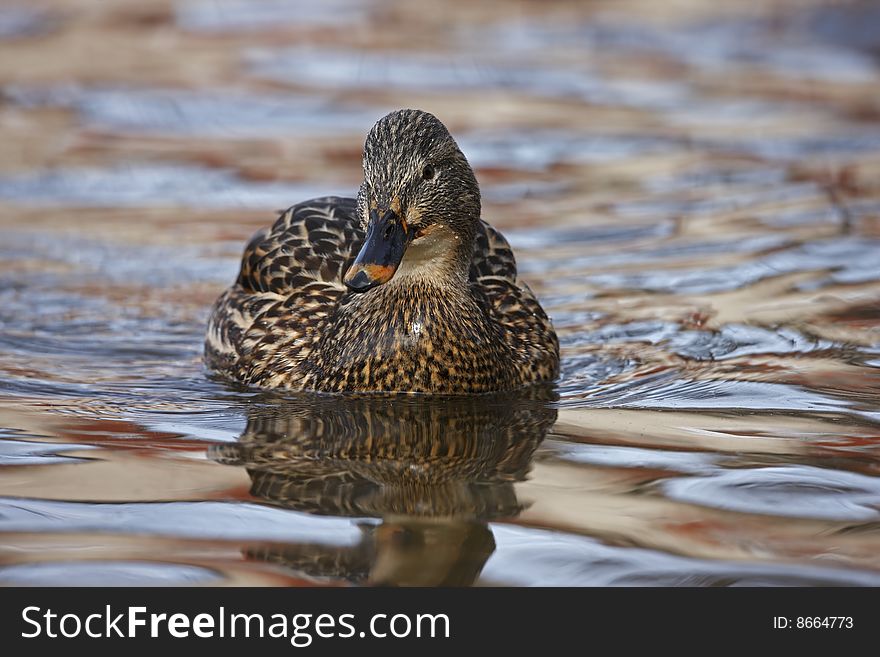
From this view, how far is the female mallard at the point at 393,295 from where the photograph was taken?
6676mm

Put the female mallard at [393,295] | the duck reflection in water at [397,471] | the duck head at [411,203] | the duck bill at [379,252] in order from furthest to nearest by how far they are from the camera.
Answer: the female mallard at [393,295], the duck head at [411,203], the duck bill at [379,252], the duck reflection in water at [397,471]

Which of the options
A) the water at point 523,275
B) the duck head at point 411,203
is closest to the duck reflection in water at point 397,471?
the water at point 523,275

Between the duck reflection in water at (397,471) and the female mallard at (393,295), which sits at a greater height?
the female mallard at (393,295)

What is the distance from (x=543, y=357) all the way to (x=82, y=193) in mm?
5575

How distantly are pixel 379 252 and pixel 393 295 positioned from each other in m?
0.70

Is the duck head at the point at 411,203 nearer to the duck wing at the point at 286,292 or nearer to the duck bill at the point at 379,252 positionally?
the duck bill at the point at 379,252

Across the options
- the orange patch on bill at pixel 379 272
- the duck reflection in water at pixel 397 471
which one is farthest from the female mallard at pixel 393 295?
the duck reflection in water at pixel 397 471

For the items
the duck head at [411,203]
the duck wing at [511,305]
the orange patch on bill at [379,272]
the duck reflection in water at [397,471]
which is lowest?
the duck reflection in water at [397,471]

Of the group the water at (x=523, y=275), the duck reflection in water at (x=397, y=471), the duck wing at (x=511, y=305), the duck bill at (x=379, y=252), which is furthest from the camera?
the duck wing at (x=511, y=305)

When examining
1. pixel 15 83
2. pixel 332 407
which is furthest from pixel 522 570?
pixel 15 83

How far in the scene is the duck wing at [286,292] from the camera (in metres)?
7.46

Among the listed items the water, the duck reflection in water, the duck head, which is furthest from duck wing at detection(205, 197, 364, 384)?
the duck head

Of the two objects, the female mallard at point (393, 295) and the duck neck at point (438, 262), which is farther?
the duck neck at point (438, 262)

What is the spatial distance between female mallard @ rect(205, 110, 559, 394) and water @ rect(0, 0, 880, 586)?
0.19m
